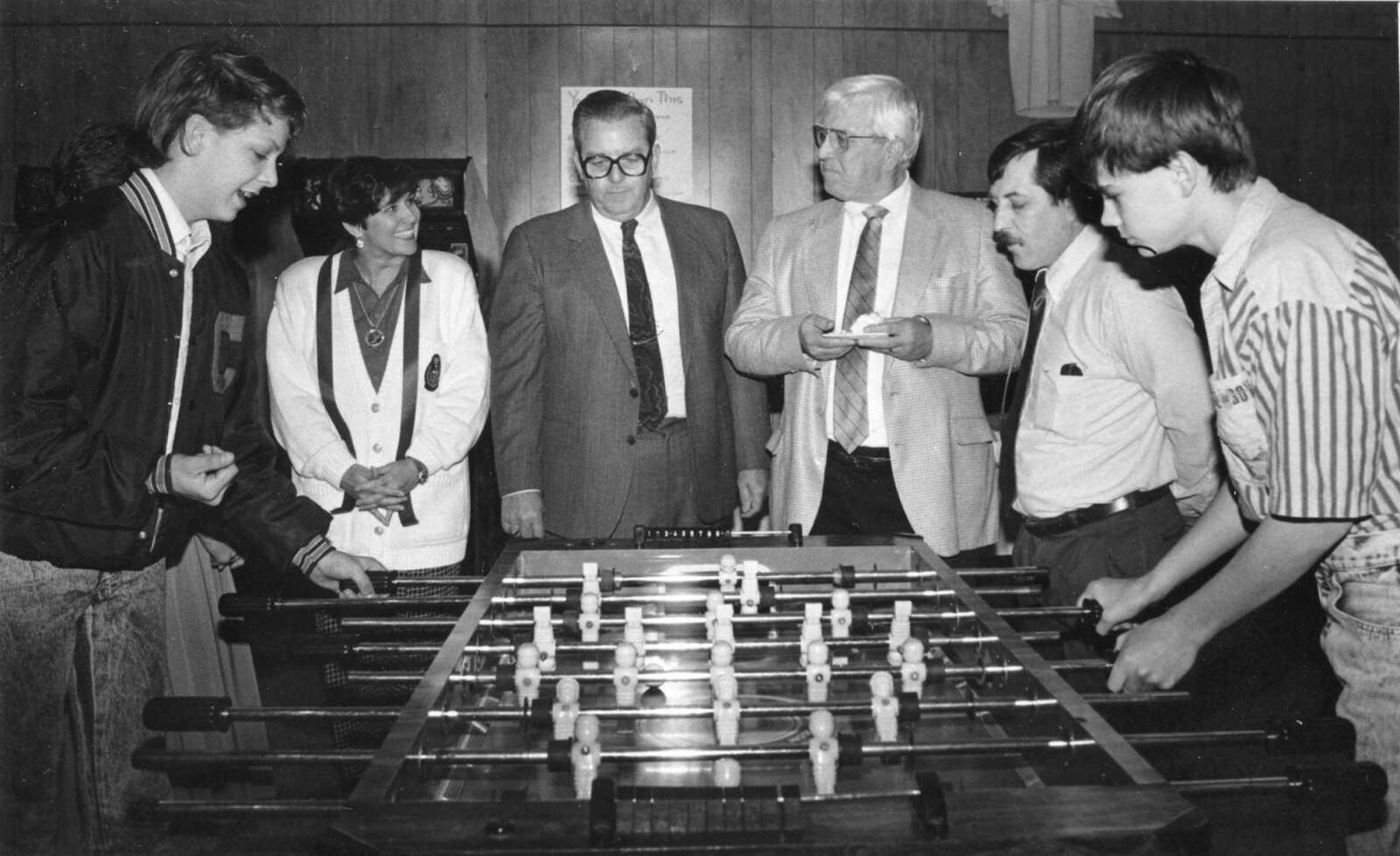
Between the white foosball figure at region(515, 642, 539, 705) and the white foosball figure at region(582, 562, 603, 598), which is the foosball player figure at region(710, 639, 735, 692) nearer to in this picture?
the white foosball figure at region(515, 642, 539, 705)

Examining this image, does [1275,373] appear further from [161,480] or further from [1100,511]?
[161,480]

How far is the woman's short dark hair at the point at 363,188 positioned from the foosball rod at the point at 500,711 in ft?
5.90

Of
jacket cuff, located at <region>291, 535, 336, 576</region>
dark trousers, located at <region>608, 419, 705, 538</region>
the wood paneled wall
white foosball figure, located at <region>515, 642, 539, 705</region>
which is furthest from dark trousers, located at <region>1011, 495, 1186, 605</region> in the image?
the wood paneled wall

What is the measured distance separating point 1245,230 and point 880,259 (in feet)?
5.09

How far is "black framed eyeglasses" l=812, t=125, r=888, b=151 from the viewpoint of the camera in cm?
321

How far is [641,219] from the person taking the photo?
11.4ft

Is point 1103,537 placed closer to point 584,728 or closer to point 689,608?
point 689,608

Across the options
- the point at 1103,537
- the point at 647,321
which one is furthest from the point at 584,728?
the point at 647,321

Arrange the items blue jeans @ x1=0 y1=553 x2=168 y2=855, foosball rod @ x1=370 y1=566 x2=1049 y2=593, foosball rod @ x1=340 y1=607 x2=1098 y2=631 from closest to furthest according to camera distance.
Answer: foosball rod @ x1=340 y1=607 x2=1098 y2=631
blue jeans @ x1=0 y1=553 x2=168 y2=855
foosball rod @ x1=370 y1=566 x2=1049 y2=593

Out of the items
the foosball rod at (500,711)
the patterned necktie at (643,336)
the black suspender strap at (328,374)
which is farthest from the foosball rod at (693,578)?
the patterned necktie at (643,336)

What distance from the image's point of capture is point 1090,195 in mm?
2953

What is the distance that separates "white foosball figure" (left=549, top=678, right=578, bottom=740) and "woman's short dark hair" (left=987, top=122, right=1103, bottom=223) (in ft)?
5.92

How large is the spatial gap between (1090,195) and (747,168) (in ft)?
9.46

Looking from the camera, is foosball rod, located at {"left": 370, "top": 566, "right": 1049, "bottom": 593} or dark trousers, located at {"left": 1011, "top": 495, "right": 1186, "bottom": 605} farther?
dark trousers, located at {"left": 1011, "top": 495, "right": 1186, "bottom": 605}
